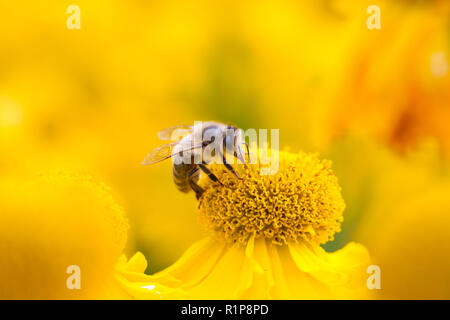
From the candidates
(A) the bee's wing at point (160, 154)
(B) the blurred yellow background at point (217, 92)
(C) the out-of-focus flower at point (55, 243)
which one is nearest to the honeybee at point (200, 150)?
(A) the bee's wing at point (160, 154)

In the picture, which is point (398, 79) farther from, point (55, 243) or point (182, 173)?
point (55, 243)

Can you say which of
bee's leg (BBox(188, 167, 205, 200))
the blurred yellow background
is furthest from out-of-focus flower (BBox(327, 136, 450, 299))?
bee's leg (BBox(188, 167, 205, 200))

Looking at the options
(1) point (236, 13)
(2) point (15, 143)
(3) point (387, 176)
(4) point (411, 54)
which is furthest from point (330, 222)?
(2) point (15, 143)

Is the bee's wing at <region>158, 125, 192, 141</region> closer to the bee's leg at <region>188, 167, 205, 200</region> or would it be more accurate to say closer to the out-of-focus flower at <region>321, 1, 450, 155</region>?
the bee's leg at <region>188, 167, 205, 200</region>


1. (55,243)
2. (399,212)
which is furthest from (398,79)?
(55,243)

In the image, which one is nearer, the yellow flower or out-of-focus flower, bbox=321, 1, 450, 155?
the yellow flower

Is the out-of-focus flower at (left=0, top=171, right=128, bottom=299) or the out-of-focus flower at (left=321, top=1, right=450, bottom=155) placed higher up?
the out-of-focus flower at (left=321, top=1, right=450, bottom=155)

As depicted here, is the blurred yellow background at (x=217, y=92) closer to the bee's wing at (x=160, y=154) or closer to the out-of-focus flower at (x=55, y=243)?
the out-of-focus flower at (x=55, y=243)
